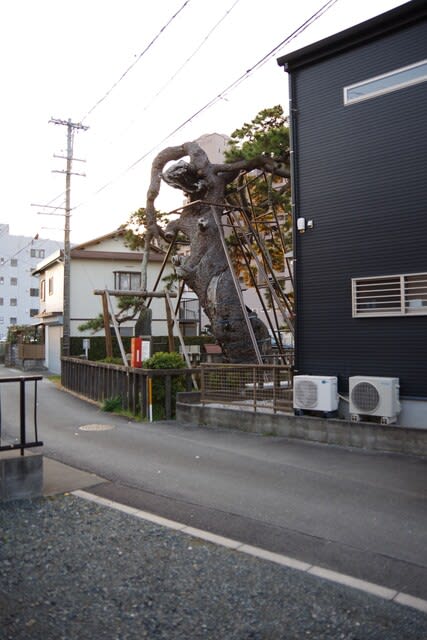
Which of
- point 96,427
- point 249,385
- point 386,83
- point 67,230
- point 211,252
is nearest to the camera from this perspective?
point 386,83

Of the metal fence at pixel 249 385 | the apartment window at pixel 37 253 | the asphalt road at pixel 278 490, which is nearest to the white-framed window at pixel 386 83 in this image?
the metal fence at pixel 249 385

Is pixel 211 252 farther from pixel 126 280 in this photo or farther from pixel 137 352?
pixel 126 280

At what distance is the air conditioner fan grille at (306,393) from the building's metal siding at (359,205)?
77cm

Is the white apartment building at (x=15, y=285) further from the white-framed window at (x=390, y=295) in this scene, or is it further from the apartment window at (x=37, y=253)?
the white-framed window at (x=390, y=295)

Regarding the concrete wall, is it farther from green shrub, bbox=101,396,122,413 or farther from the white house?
the white house

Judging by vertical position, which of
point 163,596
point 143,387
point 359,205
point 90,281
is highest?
point 90,281

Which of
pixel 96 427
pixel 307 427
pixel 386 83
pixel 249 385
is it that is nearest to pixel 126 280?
pixel 96 427

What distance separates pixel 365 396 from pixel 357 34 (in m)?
7.12

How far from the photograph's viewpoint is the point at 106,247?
35.2m

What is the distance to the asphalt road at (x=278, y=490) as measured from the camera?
4.95 m

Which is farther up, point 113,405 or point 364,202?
point 364,202

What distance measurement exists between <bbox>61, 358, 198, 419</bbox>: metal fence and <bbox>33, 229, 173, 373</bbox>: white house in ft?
54.9

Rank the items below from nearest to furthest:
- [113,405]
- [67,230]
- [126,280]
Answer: [113,405] → [67,230] → [126,280]

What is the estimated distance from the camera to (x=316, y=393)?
34.4 ft
